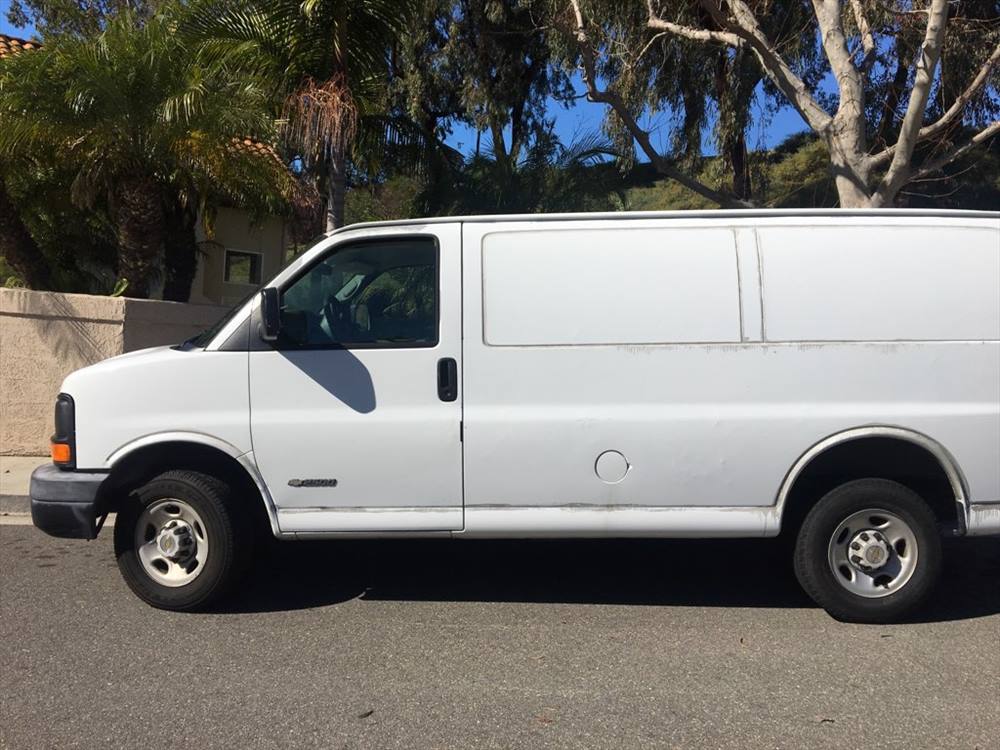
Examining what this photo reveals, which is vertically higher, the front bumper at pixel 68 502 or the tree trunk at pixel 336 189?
the tree trunk at pixel 336 189

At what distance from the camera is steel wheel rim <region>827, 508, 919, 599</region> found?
15.7 ft

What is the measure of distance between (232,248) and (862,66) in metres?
11.4

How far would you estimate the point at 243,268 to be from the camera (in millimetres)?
17484

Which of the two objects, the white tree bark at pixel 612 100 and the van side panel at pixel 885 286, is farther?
the white tree bark at pixel 612 100

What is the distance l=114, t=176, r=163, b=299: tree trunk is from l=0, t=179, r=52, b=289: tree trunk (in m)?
1.14

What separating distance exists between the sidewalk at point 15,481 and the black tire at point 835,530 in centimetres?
636

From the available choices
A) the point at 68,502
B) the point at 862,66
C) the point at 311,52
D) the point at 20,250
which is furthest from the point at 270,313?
the point at 862,66

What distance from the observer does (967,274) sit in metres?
4.73

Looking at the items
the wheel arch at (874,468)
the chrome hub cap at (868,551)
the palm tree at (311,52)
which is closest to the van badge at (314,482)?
the wheel arch at (874,468)

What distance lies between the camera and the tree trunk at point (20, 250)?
33.6 feet

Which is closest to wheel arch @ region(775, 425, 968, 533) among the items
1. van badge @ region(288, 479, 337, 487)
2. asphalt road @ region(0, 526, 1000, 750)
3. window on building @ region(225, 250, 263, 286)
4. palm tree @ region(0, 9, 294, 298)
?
asphalt road @ region(0, 526, 1000, 750)

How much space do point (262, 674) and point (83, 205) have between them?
23.5 ft

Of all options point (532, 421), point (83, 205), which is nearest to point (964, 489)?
point (532, 421)

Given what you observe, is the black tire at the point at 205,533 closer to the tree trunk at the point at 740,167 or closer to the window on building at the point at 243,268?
the tree trunk at the point at 740,167
